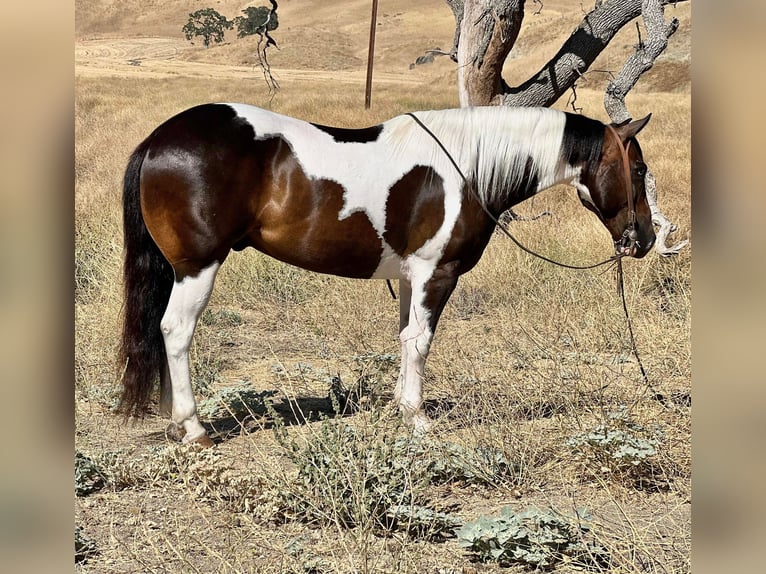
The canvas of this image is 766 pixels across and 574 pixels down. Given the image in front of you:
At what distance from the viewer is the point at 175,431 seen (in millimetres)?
4941

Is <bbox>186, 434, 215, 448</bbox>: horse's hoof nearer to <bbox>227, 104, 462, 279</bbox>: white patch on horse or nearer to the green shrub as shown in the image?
<bbox>227, 104, 462, 279</bbox>: white patch on horse

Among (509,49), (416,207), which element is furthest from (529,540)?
(509,49)

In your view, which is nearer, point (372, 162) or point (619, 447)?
point (619, 447)

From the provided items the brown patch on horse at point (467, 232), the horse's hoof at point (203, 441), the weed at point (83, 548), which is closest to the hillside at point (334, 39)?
the brown patch on horse at point (467, 232)

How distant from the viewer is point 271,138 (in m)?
4.83

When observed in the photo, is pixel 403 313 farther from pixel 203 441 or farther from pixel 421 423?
pixel 203 441

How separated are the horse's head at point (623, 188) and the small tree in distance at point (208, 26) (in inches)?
2353

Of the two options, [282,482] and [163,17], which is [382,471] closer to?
[282,482]

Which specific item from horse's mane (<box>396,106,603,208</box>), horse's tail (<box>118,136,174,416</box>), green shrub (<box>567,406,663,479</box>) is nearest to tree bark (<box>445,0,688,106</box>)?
horse's mane (<box>396,106,603,208</box>)

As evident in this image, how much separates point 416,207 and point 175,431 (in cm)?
189

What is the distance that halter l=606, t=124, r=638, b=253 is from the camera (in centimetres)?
501

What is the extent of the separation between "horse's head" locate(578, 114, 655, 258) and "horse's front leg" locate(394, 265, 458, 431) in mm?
992

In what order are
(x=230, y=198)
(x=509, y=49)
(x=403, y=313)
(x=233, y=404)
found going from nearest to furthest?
(x=230, y=198)
(x=403, y=313)
(x=233, y=404)
(x=509, y=49)
